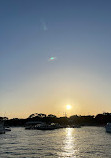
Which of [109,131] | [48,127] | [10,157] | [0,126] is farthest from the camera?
[48,127]

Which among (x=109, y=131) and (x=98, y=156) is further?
(x=109, y=131)

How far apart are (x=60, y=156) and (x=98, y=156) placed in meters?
9.26

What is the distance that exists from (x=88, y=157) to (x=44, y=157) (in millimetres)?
10408

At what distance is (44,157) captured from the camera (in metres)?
47.1

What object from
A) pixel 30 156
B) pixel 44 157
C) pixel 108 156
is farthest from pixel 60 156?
pixel 108 156

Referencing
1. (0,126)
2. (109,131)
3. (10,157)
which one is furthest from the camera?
(109,131)

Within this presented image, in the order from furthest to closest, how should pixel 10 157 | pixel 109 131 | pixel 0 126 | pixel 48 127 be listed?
pixel 48 127 < pixel 109 131 < pixel 0 126 < pixel 10 157

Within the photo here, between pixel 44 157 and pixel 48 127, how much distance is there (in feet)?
500

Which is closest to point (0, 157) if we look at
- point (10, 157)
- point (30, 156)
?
point (10, 157)

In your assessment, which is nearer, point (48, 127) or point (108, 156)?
point (108, 156)

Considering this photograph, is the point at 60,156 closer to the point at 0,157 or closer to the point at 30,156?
the point at 30,156

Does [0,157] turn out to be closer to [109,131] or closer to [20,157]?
[20,157]

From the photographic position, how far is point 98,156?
160 ft

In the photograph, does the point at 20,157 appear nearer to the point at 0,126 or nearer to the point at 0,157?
the point at 0,157
